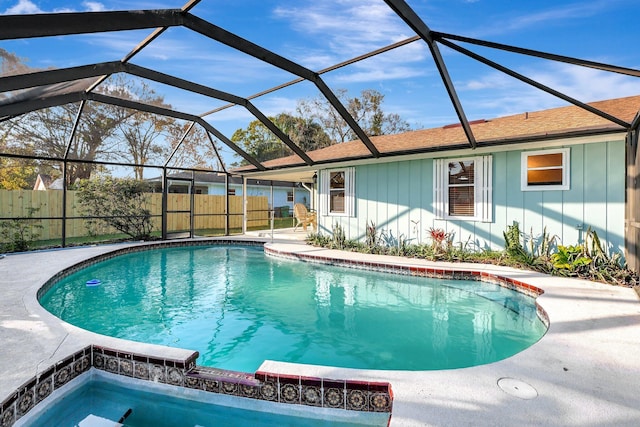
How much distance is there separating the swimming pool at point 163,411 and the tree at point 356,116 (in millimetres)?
18678

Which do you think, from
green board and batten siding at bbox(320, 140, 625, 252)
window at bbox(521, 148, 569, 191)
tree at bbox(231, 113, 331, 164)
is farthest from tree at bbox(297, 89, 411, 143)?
window at bbox(521, 148, 569, 191)

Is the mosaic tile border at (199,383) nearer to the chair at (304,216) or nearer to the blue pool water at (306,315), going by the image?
the blue pool water at (306,315)

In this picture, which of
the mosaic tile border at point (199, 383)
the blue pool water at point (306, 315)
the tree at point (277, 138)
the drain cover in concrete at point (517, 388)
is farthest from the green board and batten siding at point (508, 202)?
the tree at point (277, 138)

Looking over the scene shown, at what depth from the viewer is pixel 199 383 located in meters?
2.73

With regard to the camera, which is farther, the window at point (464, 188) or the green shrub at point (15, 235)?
the green shrub at point (15, 235)

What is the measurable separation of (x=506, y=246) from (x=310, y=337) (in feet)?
17.0

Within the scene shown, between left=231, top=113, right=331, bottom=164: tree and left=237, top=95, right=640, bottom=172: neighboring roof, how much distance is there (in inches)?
525

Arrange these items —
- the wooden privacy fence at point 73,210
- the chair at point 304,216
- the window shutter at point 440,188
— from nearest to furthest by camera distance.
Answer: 1. the window shutter at point 440,188
2. the wooden privacy fence at point 73,210
3. the chair at point 304,216

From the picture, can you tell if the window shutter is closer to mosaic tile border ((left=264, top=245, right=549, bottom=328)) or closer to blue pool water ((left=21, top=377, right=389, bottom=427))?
mosaic tile border ((left=264, top=245, right=549, bottom=328))

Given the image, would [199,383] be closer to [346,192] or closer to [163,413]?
[163,413]

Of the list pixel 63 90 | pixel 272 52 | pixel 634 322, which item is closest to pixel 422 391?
pixel 634 322

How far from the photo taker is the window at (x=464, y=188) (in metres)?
A: 7.61

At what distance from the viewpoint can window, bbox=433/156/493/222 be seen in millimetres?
7605

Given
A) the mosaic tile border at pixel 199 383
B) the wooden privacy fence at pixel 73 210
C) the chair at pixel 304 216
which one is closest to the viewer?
the mosaic tile border at pixel 199 383
